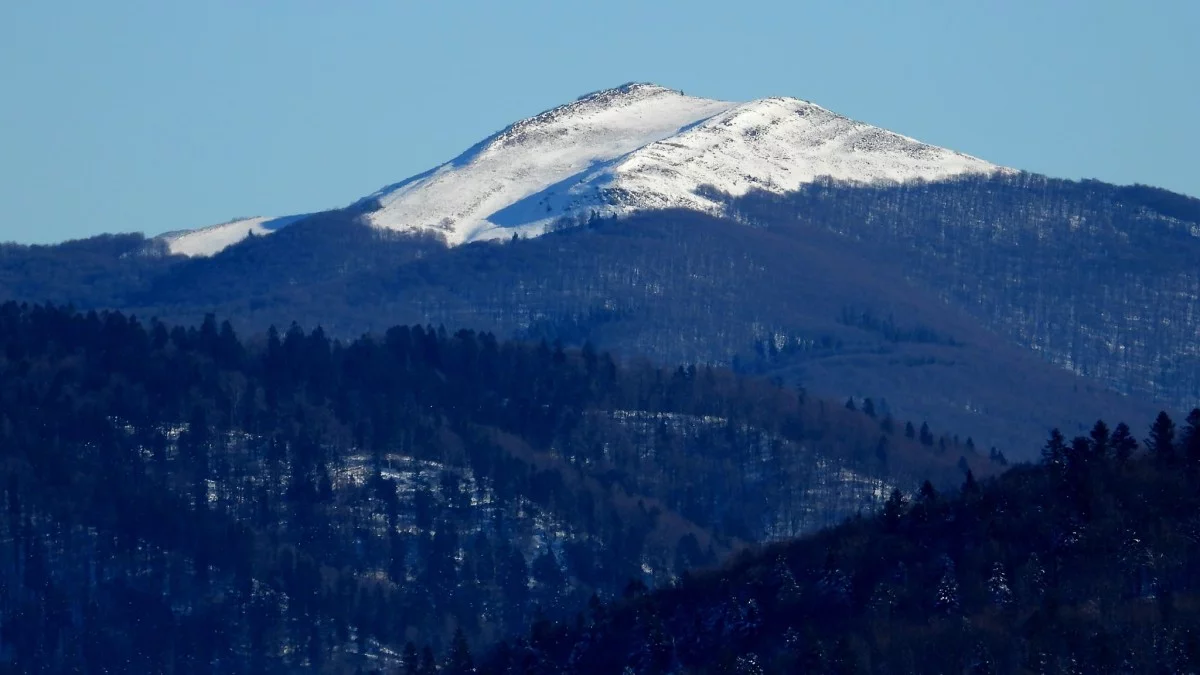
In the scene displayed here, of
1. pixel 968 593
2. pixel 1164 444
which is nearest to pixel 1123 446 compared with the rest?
pixel 1164 444

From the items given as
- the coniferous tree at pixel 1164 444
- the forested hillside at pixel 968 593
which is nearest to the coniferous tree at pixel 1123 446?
the forested hillside at pixel 968 593

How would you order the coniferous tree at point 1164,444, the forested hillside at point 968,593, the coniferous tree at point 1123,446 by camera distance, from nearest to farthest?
the forested hillside at point 968,593 < the coniferous tree at point 1164,444 < the coniferous tree at point 1123,446

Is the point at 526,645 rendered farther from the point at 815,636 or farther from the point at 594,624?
the point at 815,636

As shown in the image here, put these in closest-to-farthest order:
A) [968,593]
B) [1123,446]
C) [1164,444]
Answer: [968,593], [1164,444], [1123,446]

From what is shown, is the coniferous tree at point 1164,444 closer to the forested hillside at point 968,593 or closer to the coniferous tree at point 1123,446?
the forested hillside at point 968,593

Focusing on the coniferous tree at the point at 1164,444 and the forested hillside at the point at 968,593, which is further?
the coniferous tree at the point at 1164,444

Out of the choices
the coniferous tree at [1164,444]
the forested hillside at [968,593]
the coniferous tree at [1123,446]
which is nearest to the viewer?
the forested hillside at [968,593]

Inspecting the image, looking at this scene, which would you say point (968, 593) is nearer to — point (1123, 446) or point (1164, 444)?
point (1123, 446)

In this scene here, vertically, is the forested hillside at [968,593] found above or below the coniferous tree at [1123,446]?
below

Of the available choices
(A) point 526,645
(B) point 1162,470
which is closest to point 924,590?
(B) point 1162,470
